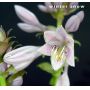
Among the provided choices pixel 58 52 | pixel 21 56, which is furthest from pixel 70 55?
pixel 21 56

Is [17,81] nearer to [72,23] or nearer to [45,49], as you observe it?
[45,49]

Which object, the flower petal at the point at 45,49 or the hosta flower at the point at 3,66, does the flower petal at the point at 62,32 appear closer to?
the flower petal at the point at 45,49

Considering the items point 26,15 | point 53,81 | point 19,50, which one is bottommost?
point 53,81

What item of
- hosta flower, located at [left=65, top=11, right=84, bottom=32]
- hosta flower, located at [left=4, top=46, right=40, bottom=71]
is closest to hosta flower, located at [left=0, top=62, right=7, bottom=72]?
hosta flower, located at [left=4, top=46, right=40, bottom=71]

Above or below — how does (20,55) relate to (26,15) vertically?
below

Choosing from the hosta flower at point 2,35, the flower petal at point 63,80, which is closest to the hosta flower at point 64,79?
the flower petal at point 63,80

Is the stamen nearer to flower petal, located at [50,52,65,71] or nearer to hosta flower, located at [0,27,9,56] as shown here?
flower petal, located at [50,52,65,71]

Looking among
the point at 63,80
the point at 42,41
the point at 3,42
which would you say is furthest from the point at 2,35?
the point at 63,80
